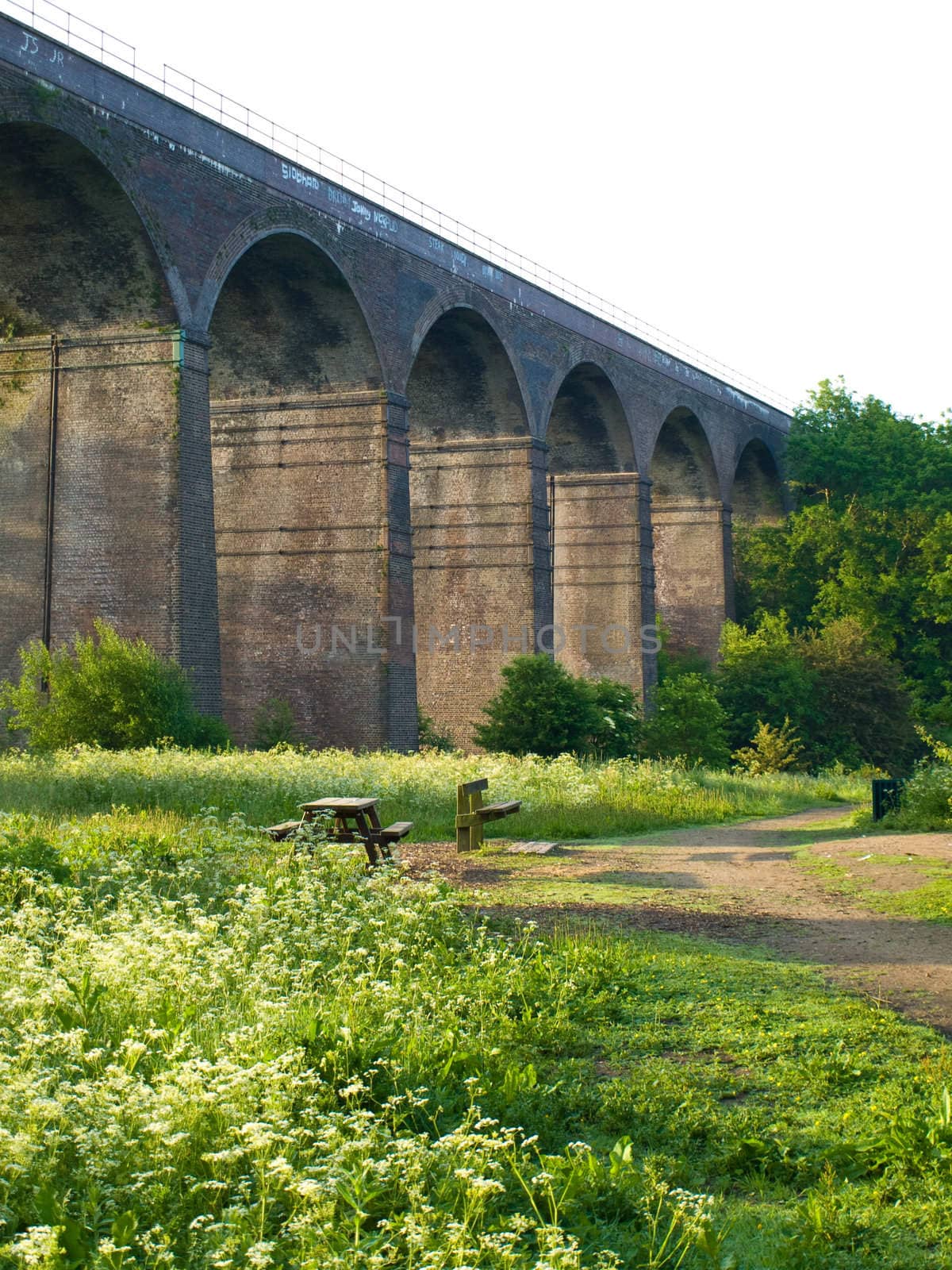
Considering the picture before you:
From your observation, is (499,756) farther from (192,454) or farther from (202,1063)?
(202,1063)

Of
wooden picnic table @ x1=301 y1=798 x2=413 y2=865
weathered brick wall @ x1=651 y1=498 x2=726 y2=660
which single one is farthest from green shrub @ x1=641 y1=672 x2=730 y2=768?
wooden picnic table @ x1=301 y1=798 x2=413 y2=865

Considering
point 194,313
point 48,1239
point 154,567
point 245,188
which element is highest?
point 245,188

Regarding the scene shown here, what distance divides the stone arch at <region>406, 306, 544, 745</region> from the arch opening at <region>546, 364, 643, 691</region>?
4117 mm

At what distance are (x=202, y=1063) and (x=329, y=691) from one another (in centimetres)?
1936

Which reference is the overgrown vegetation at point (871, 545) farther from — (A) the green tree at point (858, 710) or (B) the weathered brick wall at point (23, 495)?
(B) the weathered brick wall at point (23, 495)

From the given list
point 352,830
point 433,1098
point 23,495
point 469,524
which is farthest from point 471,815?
point 469,524

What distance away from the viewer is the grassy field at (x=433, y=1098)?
3.39 m

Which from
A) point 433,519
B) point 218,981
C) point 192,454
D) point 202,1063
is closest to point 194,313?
point 192,454

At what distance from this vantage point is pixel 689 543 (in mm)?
37000

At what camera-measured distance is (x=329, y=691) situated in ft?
75.4

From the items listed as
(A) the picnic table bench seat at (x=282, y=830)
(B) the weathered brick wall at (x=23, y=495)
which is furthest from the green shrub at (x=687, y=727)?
(A) the picnic table bench seat at (x=282, y=830)

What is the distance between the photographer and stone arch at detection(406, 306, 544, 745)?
1085 inches

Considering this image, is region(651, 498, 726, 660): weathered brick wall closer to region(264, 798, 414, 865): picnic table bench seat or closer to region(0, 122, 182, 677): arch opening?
region(0, 122, 182, 677): arch opening

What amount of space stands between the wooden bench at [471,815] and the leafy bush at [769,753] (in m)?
14.0
